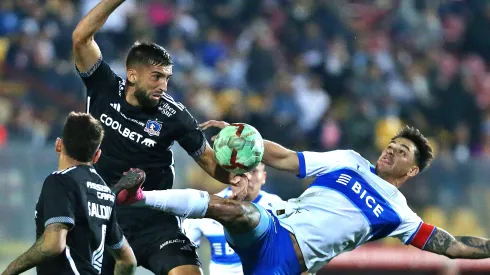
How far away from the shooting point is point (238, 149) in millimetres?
6988

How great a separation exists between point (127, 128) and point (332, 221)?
5.57 ft

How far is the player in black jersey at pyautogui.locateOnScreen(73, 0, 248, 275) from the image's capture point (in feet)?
23.4

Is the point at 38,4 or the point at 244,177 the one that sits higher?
the point at 38,4

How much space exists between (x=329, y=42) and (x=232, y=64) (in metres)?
2.11

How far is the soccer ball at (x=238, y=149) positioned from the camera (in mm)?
6992

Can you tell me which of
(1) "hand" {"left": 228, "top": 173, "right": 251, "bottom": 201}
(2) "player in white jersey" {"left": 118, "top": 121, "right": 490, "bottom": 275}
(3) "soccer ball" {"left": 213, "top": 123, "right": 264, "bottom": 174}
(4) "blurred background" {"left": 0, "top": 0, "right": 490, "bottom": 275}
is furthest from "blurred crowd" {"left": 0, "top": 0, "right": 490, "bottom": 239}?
(3) "soccer ball" {"left": 213, "top": 123, "right": 264, "bottom": 174}

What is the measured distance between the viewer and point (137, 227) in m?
7.36

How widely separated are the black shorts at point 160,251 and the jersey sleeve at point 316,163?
105 cm

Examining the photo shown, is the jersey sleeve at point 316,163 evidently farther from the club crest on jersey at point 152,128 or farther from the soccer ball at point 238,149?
the club crest on jersey at point 152,128

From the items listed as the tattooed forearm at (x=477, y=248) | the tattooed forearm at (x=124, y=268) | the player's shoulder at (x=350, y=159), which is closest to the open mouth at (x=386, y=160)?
the player's shoulder at (x=350, y=159)

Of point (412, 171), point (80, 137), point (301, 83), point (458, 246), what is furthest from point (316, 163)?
point (301, 83)

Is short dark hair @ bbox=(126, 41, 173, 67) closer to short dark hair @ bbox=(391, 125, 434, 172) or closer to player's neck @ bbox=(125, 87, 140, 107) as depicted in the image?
player's neck @ bbox=(125, 87, 140, 107)

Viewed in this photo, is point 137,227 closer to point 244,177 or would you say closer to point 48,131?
point 244,177

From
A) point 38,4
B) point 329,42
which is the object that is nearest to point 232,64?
point 329,42
